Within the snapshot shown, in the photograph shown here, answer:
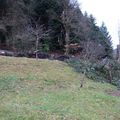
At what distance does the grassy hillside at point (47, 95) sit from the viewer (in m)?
10.2

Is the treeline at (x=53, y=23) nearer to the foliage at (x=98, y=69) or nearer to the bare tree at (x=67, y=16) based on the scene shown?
the bare tree at (x=67, y=16)

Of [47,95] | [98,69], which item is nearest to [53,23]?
[98,69]

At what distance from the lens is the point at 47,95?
1331cm

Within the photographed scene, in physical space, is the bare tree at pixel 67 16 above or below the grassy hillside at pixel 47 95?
above

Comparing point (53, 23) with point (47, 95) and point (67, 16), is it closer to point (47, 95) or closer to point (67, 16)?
point (67, 16)

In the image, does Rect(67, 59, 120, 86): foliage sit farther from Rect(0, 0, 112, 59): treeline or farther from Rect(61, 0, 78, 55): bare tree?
Rect(61, 0, 78, 55): bare tree

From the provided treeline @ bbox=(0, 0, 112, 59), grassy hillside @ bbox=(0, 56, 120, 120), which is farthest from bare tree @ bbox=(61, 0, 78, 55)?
grassy hillside @ bbox=(0, 56, 120, 120)

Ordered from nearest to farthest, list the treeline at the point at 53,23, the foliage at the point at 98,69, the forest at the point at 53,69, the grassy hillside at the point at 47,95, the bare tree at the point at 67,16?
1. the grassy hillside at the point at 47,95
2. the forest at the point at 53,69
3. the foliage at the point at 98,69
4. the treeline at the point at 53,23
5. the bare tree at the point at 67,16

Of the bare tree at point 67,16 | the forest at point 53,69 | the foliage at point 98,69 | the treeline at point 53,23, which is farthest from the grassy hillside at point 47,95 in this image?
the bare tree at point 67,16

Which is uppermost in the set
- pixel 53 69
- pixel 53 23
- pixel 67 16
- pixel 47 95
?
pixel 67 16

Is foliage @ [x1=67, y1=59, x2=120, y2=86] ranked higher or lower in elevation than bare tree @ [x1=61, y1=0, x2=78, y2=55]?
lower

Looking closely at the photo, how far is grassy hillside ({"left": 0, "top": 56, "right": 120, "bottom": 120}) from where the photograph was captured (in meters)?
10.2

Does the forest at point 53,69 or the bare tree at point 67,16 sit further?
the bare tree at point 67,16

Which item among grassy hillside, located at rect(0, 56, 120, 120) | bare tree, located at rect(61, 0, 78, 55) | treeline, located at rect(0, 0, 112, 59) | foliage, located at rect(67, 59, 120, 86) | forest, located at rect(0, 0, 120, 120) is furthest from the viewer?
bare tree, located at rect(61, 0, 78, 55)
